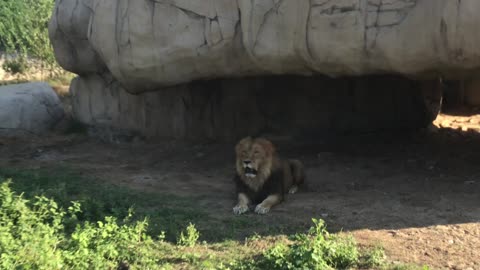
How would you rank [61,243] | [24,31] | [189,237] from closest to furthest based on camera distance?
[61,243] → [189,237] → [24,31]

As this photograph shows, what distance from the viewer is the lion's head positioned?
6.69m

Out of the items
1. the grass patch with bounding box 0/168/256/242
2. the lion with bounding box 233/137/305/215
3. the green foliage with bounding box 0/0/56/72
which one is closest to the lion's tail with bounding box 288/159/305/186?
the lion with bounding box 233/137/305/215

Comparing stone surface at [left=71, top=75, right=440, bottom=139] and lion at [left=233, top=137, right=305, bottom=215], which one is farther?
stone surface at [left=71, top=75, right=440, bottom=139]

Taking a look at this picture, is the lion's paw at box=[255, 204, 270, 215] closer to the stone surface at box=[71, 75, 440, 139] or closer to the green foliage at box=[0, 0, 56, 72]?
the stone surface at box=[71, 75, 440, 139]

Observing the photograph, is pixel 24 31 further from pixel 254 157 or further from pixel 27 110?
pixel 254 157

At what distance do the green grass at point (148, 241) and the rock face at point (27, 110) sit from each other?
481cm

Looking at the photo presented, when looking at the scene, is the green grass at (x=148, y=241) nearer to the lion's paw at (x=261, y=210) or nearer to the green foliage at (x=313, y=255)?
the green foliage at (x=313, y=255)

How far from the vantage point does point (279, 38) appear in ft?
23.0

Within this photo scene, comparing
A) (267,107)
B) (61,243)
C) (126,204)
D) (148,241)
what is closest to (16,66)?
(267,107)

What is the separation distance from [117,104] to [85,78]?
91 cm

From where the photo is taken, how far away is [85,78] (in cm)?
1093

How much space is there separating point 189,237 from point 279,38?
9.02ft

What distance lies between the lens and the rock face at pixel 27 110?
11.1 meters

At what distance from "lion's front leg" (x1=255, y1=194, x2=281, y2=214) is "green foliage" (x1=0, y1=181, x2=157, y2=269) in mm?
1309
